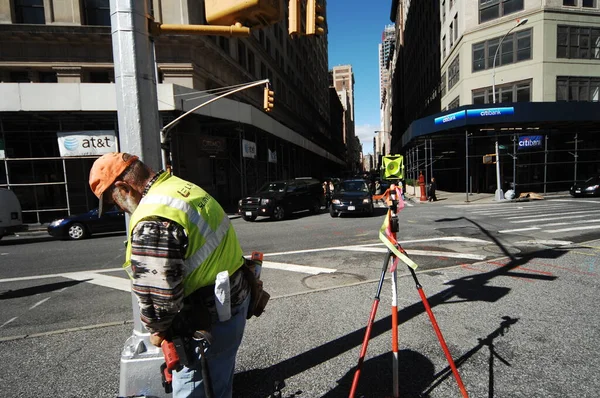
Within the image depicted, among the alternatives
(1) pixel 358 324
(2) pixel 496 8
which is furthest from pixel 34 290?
(2) pixel 496 8

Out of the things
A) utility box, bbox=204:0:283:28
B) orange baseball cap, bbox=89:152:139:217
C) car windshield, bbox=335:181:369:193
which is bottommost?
car windshield, bbox=335:181:369:193

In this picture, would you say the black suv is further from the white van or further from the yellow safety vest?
the yellow safety vest

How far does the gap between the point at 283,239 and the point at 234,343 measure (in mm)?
8355

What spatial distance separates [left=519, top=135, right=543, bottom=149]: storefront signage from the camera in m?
22.7

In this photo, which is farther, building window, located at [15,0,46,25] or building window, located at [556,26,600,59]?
building window, located at [556,26,600,59]

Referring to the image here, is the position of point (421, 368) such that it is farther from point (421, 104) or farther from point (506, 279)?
point (421, 104)

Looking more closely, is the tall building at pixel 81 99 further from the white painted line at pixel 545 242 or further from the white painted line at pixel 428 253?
the white painted line at pixel 545 242

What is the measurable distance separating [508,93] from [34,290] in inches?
1255

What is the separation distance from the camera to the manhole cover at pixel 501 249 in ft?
24.2

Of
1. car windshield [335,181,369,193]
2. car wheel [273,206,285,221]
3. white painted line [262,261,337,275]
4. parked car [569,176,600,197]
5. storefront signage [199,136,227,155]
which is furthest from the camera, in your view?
parked car [569,176,600,197]

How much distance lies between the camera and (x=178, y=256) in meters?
1.60

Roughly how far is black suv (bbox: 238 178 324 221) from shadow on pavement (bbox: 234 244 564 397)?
1066cm

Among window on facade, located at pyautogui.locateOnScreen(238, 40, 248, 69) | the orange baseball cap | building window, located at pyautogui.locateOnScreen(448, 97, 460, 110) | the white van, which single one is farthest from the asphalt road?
building window, located at pyautogui.locateOnScreen(448, 97, 460, 110)

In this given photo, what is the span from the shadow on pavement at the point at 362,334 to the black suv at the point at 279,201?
10.7 m
